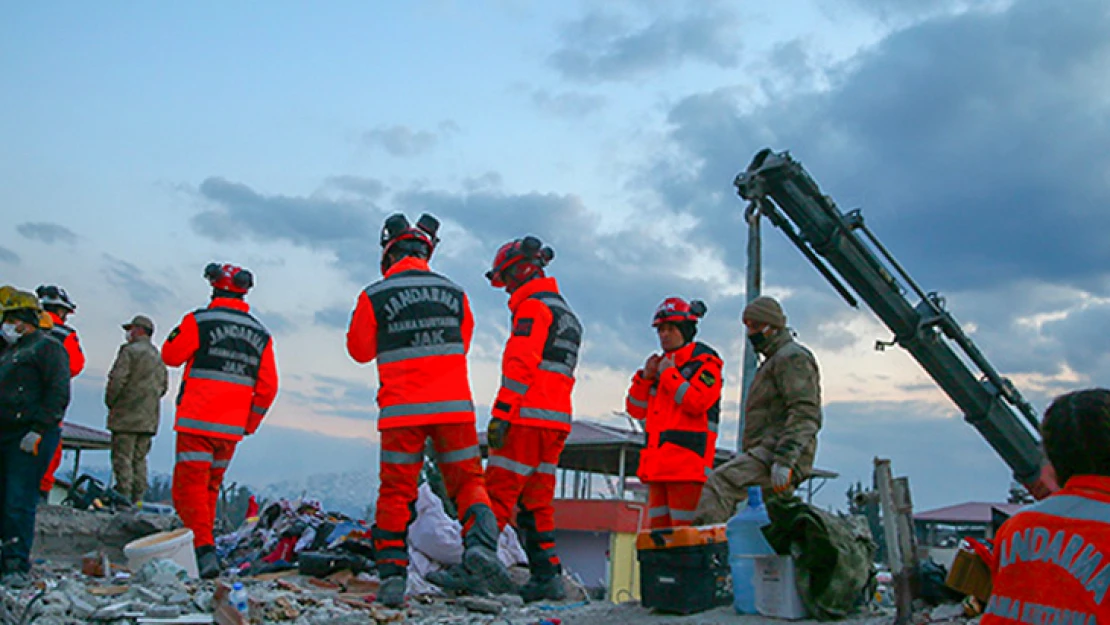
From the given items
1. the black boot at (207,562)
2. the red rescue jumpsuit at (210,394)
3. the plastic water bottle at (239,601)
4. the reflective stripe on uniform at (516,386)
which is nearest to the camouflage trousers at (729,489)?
the reflective stripe on uniform at (516,386)

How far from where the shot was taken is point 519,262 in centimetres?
686

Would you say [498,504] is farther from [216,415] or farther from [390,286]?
[216,415]

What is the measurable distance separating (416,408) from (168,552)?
6.80 feet

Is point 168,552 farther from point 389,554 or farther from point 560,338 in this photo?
point 560,338

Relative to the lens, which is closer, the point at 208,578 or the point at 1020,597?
the point at 1020,597

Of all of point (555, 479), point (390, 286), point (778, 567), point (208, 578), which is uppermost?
point (390, 286)

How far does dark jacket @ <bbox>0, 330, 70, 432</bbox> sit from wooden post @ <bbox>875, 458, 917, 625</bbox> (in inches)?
194

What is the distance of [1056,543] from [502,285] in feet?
16.0

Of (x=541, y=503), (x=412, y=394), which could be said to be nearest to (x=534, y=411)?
(x=541, y=503)

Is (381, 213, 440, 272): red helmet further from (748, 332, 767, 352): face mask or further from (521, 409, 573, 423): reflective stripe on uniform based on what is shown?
(748, 332, 767, 352): face mask

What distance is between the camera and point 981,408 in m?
15.2

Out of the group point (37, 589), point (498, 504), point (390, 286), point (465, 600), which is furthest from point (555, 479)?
point (37, 589)

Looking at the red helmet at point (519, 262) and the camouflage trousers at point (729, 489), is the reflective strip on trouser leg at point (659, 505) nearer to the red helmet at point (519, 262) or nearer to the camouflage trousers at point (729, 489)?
the camouflage trousers at point (729, 489)

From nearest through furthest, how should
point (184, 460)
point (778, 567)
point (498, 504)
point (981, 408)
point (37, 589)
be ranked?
1. point (778, 567)
2. point (37, 589)
3. point (498, 504)
4. point (184, 460)
5. point (981, 408)
